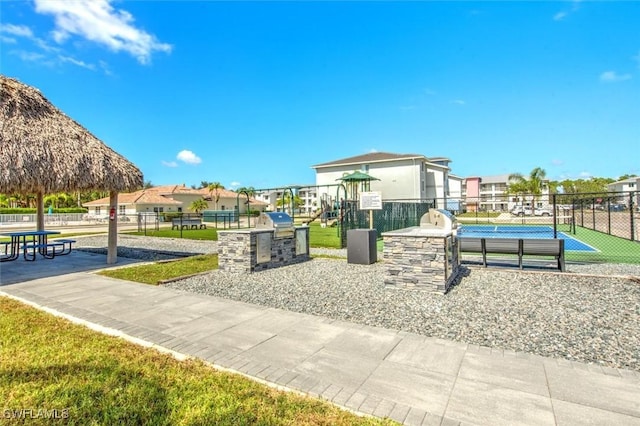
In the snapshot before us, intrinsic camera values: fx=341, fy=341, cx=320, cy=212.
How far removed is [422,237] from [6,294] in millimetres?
8082

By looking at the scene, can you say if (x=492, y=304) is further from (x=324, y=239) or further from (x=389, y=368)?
(x=324, y=239)

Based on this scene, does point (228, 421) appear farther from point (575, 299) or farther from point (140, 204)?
point (140, 204)

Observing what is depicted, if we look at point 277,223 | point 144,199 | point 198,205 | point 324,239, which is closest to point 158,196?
point 144,199

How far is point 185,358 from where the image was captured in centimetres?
370

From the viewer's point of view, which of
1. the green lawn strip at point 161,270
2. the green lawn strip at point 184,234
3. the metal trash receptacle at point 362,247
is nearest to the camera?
the green lawn strip at point 161,270

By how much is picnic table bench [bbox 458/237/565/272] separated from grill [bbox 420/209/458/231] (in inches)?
29.0

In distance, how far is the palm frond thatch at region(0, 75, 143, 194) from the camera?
340 inches

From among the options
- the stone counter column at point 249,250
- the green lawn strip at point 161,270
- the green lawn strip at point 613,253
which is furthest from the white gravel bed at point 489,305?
the green lawn strip at point 613,253

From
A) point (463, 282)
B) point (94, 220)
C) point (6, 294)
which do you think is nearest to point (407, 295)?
point (463, 282)

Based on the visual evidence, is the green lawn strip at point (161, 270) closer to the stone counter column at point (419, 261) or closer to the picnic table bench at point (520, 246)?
the stone counter column at point (419, 261)

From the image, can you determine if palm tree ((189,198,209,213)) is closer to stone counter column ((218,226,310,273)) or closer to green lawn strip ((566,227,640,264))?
stone counter column ((218,226,310,273))

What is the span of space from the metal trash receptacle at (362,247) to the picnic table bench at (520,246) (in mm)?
2336

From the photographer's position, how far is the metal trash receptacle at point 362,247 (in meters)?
9.58

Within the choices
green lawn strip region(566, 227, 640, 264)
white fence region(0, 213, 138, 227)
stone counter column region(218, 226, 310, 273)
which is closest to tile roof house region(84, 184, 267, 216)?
white fence region(0, 213, 138, 227)
